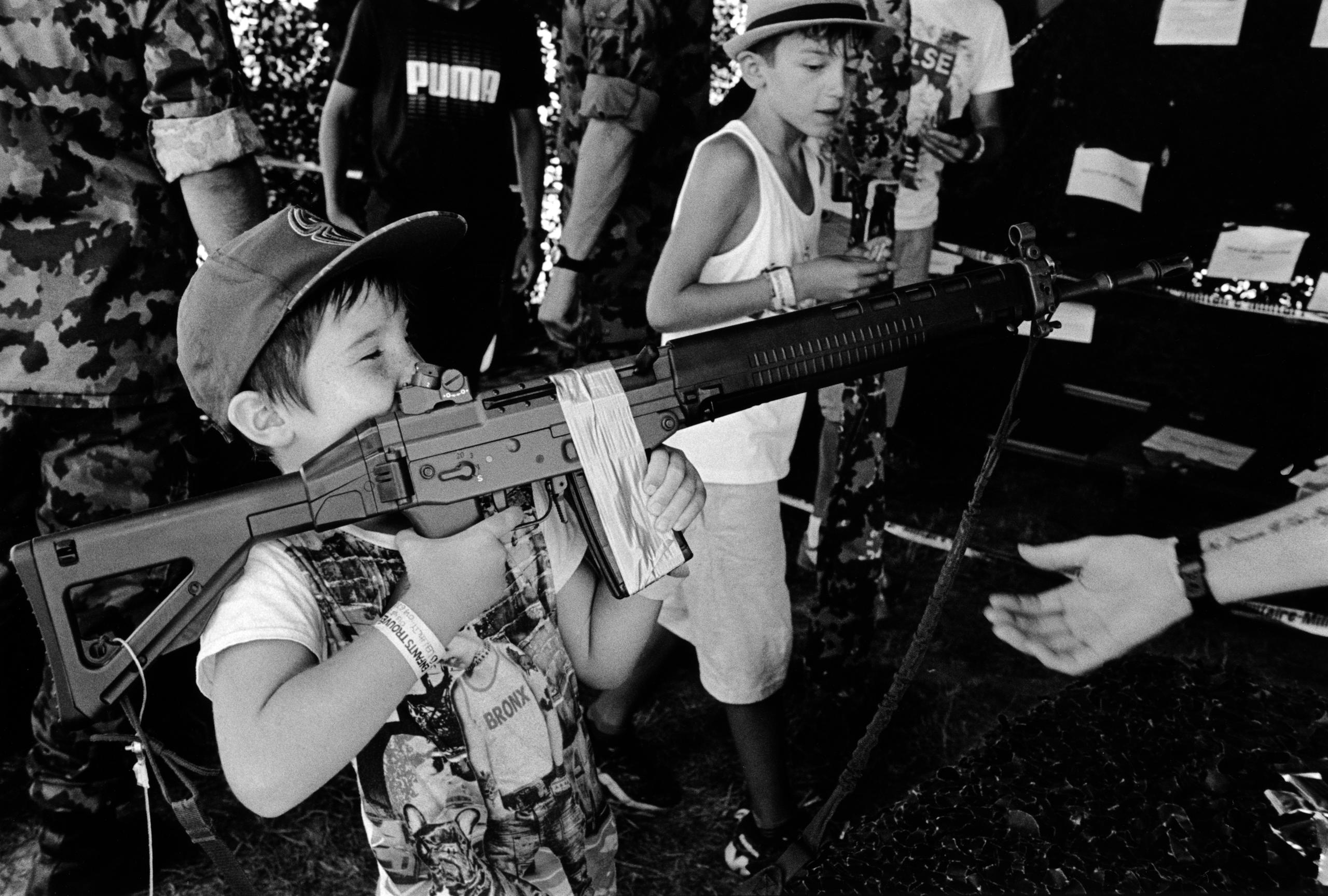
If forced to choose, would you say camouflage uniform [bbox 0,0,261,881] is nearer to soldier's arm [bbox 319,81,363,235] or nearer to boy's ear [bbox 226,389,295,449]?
boy's ear [bbox 226,389,295,449]

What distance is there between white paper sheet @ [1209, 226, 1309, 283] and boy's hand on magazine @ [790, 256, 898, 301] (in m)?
2.38

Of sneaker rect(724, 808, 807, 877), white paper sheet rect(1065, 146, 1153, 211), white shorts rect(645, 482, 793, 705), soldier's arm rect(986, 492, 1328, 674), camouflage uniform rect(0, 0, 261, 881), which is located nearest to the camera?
soldier's arm rect(986, 492, 1328, 674)

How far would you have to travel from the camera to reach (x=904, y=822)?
1.21m

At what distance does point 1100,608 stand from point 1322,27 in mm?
2836

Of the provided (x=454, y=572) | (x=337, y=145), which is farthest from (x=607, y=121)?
(x=454, y=572)

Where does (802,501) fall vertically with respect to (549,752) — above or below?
below

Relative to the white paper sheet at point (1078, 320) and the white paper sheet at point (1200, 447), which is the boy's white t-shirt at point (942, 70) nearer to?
the white paper sheet at point (1078, 320)

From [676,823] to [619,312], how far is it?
1626 mm

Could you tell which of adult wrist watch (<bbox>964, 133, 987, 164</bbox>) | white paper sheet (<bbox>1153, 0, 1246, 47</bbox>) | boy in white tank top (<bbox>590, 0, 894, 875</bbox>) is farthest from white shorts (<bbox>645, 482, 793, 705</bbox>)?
white paper sheet (<bbox>1153, 0, 1246, 47</bbox>)

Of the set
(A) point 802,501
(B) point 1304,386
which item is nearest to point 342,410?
(A) point 802,501

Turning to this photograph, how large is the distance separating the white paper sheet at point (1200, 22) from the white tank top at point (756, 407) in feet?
7.63

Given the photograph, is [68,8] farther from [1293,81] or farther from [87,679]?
[1293,81]

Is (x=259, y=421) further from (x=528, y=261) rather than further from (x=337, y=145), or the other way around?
(x=528, y=261)

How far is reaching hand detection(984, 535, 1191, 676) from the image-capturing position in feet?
4.69
